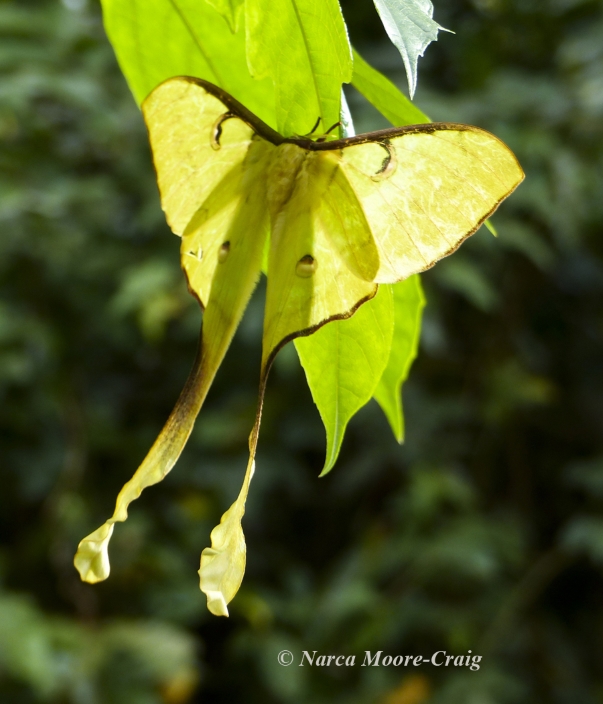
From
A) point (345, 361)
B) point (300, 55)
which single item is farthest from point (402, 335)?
point (300, 55)

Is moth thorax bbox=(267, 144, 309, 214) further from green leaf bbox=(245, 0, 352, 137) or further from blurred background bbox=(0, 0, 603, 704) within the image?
blurred background bbox=(0, 0, 603, 704)

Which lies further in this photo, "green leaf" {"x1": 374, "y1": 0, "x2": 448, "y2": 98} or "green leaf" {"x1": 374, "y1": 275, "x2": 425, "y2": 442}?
"green leaf" {"x1": 374, "y1": 275, "x2": 425, "y2": 442}

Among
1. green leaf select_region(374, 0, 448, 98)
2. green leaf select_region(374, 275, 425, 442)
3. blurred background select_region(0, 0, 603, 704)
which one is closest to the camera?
green leaf select_region(374, 0, 448, 98)

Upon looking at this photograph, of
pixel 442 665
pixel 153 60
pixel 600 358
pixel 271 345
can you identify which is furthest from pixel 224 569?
pixel 600 358

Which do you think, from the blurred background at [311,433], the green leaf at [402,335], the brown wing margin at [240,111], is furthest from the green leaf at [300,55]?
the blurred background at [311,433]

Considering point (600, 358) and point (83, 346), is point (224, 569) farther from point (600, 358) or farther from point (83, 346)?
point (600, 358)

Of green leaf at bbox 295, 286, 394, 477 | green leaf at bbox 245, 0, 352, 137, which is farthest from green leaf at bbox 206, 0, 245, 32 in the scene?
green leaf at bbox 295, 286, 394, 477

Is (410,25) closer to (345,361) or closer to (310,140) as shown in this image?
(310,140)
